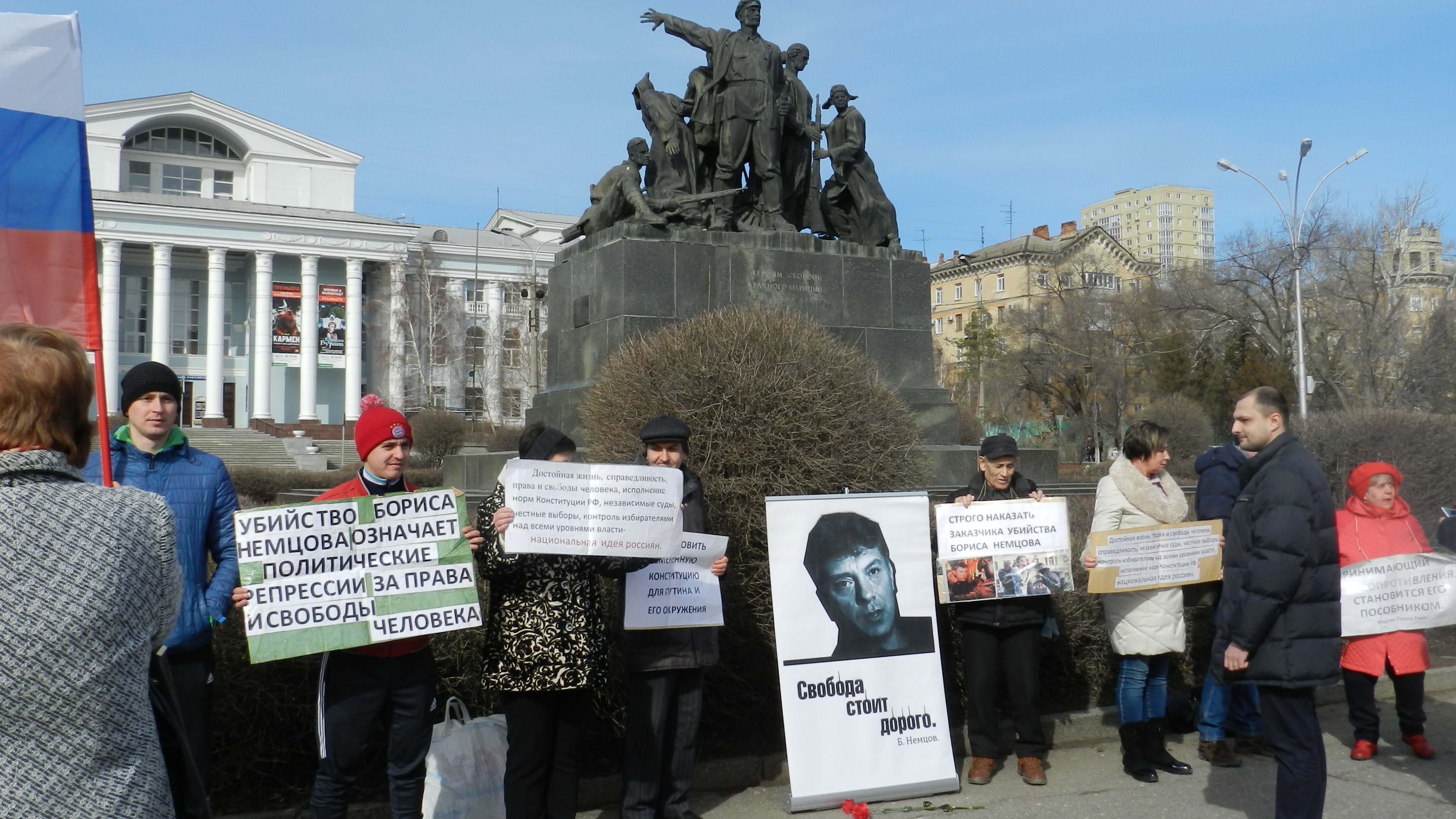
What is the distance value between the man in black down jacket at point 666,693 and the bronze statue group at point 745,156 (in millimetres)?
6852

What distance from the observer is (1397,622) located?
20.0ft

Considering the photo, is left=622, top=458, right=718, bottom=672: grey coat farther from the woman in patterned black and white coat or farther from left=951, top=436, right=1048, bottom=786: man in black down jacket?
left=951, top=436, right=1048, bottom=786: man in black down jacket

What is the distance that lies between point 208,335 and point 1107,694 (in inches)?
2955

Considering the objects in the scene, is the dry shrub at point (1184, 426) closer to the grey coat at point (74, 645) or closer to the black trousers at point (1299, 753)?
the black trousers at point (1299, 753)

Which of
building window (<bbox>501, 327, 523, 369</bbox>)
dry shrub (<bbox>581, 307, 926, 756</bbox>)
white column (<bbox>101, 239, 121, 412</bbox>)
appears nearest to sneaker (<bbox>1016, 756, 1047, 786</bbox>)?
dry shrub (<bbox>581, 307, 926, 756</bbox>)

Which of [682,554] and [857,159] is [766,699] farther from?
[857,159]

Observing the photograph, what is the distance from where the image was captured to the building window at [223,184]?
3211 inches

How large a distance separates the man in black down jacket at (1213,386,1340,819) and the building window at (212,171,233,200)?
284 feet

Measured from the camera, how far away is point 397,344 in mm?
67375

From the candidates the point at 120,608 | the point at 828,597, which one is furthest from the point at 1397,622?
the point at 120,608

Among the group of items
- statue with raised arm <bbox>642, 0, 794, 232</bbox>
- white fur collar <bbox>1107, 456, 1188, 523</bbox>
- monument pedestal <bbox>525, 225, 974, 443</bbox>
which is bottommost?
white fur collar <bbox>1107, 456, 1188, 523</bbox>

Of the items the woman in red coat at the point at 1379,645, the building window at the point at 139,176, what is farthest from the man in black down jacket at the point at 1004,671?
the building window at the point at 139,176

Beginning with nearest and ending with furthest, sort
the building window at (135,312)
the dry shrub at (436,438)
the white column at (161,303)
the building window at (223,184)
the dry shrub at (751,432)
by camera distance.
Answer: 1. the dry shrub at (751,432)
2. the dry shrub at (436,438)
3. the white column at (161,303)
4. the building window at (135,312)
5. the building window at (223,184)

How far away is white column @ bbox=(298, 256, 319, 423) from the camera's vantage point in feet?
243
